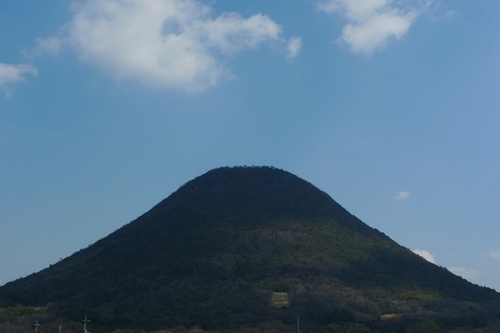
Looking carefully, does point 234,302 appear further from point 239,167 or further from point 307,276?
point 239,167

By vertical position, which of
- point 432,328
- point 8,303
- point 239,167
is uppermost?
point 239,167

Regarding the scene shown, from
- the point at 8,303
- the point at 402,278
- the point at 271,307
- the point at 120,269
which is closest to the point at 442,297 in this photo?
the point at 402,278

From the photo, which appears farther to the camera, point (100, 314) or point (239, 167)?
point (239, 167)

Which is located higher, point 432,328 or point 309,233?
point 309,233

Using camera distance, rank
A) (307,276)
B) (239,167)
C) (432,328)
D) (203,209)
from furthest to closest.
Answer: (239,167) < (203,209) < (307,276) < (432,328)

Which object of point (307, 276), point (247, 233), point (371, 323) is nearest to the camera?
point (371, 323)

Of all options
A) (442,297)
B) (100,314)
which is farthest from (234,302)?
(442,297)
